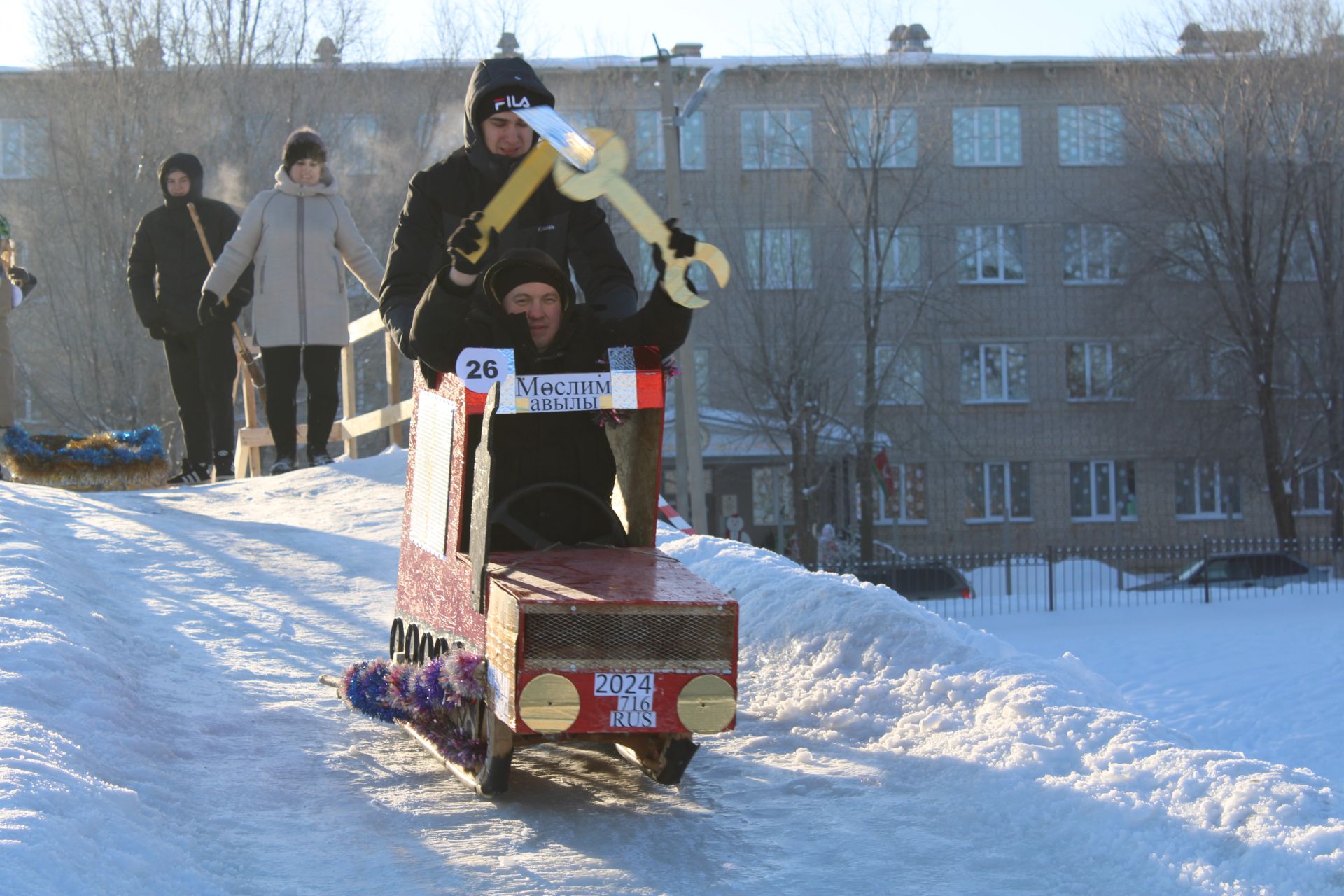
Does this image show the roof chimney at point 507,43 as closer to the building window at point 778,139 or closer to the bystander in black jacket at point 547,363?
the building window at point 778,139

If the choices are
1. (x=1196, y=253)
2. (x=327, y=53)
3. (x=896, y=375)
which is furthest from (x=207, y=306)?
(x=1196, y=253)

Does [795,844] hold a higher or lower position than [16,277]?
lower

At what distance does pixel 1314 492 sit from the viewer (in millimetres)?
36094

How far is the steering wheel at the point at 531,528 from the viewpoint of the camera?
203 inches

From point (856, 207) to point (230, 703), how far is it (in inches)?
1084

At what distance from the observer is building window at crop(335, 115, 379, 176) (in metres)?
31.0

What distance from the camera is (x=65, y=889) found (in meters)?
3.35

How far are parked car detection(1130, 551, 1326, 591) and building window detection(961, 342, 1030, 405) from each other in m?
12.6

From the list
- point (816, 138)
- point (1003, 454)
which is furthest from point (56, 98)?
point (1003, 454)

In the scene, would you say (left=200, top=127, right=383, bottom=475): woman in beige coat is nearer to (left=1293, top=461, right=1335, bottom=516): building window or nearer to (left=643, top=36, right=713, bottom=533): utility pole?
(left=643, top=36, right=713, bottom=533): utility pole

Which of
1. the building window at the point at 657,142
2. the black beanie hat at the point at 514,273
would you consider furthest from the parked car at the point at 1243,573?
the black beanie hat at the point at 514,273

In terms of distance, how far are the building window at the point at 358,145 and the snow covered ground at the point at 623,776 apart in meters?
23.7

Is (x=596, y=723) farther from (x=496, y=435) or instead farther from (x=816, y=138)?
(x=816, y=138)

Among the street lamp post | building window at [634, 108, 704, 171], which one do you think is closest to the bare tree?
building window at [634, 108, 704, 171]
